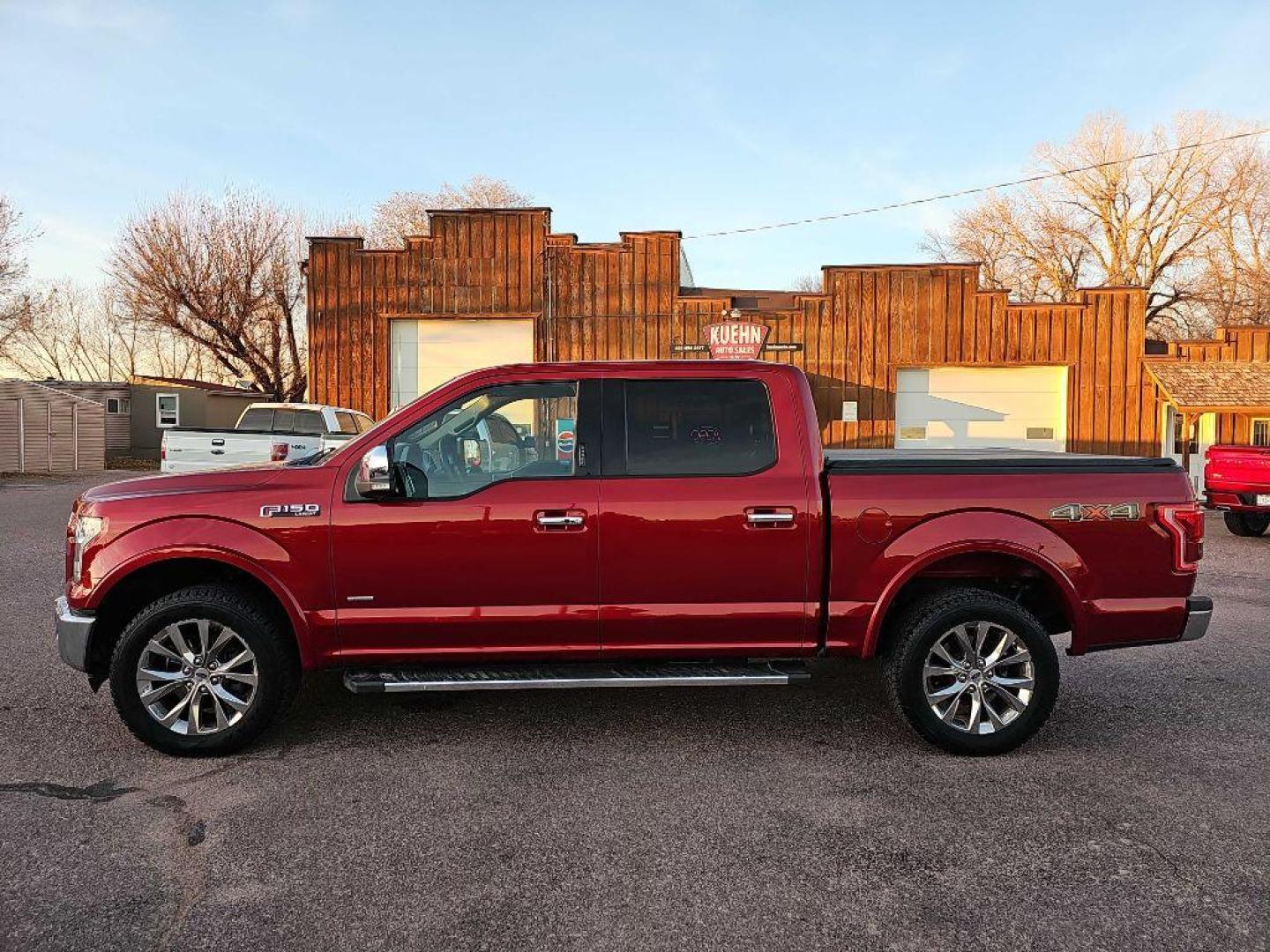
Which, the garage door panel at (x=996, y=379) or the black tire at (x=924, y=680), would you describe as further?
the garage door panel at (x=996, y=379)

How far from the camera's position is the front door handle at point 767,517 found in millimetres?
4109

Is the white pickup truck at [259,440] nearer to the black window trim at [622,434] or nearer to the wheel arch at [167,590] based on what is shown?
the wheel arch at [167,590]

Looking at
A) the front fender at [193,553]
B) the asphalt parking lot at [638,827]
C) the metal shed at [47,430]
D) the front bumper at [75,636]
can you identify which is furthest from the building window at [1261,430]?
the metal shed at [47,430]

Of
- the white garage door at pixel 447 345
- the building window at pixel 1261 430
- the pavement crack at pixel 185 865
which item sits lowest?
the pavement crack at pixel 185 865

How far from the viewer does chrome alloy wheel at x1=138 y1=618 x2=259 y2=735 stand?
4.03 metres

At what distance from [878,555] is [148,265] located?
3505 centimetres

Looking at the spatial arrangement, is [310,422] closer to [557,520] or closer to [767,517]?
[557,520]

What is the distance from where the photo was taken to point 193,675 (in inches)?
160

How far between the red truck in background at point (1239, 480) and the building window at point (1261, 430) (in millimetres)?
7112

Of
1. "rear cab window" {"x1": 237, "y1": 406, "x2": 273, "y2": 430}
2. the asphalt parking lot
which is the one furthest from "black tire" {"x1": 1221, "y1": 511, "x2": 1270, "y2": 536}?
"rear cab window" {"x1": 237, "y1": 406, "x2": 273, "y2": 430}

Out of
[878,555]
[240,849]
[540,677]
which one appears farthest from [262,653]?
[878,555]

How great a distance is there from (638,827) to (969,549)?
2076 millimetres

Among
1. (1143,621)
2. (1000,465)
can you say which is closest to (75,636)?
(1000,465)

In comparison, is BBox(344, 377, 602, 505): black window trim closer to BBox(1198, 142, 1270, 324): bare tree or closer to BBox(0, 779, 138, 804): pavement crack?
BBox(0, 779, 138, 804): pavement crack
